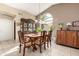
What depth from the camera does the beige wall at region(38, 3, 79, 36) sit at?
2369 millimetres

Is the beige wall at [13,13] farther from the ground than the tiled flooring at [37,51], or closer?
farther from the ground

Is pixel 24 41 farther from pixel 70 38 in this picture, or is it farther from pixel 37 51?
pixel 70 38

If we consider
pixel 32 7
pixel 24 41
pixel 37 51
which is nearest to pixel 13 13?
pixel 32 7

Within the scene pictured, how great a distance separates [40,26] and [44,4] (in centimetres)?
46

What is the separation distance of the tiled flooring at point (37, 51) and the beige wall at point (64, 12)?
537mm

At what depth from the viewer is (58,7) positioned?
2.43 m

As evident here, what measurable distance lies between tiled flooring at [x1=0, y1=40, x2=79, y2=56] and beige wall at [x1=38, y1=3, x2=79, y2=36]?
1.76 feet

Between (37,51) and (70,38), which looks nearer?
(37,51)

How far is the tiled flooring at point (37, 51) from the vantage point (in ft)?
7.68

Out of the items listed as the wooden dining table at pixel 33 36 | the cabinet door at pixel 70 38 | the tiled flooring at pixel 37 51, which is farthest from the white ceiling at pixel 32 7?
the cabinet door at pixel 70 38

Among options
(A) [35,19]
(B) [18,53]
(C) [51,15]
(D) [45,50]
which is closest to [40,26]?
(A) [35,19]

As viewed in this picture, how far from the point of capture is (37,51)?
8.02ft

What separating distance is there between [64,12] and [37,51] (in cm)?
100

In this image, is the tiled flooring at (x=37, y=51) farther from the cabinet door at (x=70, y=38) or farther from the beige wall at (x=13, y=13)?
the beige wall at (x=13, y=13)
